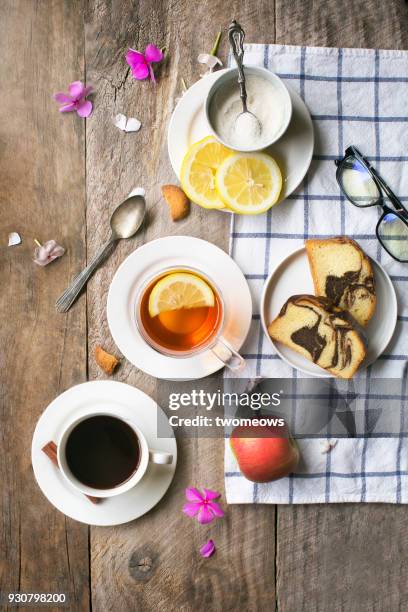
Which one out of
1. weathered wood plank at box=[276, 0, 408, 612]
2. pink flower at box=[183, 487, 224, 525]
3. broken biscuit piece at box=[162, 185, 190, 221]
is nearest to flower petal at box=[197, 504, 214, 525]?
pink flower at box=[183, 487, 224, 525]

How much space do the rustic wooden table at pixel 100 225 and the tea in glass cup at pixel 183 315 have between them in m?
0.11

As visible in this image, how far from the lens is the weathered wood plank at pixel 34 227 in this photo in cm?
110

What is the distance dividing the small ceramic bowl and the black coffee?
49 centimetres

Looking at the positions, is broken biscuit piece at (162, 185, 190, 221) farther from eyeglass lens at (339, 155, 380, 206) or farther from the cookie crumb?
the cookie crumb

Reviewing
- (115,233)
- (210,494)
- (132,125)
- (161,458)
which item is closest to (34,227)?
(115,233)

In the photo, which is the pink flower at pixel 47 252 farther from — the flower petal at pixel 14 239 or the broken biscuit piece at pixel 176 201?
the broken biscuit piece at pixel 176 201

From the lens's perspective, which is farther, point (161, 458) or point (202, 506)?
point (202, 506)

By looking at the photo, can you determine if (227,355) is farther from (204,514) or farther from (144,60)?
(144,60)

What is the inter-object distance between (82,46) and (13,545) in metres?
0.91

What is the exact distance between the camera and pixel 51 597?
1109mm

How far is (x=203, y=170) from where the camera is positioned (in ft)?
3.39

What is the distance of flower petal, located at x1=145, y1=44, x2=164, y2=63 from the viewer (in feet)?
3.56

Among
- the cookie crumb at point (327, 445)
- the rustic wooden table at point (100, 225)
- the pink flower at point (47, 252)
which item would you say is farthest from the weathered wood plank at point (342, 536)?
Result: the pink flower at point (47, 252)

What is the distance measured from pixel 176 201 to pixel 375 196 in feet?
1.15
